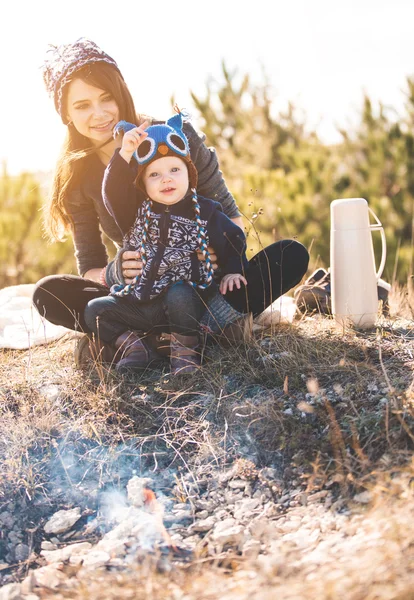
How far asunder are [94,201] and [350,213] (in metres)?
1.10

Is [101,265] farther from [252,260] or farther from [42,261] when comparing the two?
[42,261]

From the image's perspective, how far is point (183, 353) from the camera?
2.27 m

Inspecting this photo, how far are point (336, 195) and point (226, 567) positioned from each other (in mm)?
6230

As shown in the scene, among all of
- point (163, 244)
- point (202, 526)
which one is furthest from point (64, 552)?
point (163, 244)

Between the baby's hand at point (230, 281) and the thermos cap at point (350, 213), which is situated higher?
the thermos cap at point (350, 213)

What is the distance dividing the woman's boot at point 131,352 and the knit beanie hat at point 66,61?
1.01 meters

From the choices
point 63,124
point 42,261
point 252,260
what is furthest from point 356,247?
point 42,261

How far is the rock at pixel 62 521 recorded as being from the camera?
1.71 metres

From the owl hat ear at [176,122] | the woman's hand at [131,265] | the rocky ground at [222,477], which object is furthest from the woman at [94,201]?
the rocky ground at [222,477]

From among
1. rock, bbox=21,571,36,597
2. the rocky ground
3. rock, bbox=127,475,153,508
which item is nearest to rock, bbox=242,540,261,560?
the rocky ground

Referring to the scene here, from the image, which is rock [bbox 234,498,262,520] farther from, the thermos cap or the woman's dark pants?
the thermos cap

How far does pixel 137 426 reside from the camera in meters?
2.06

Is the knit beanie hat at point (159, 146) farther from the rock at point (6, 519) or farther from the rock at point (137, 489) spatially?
the rock at point (6, 519)

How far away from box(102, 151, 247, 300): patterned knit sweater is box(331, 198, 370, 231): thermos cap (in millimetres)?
453
